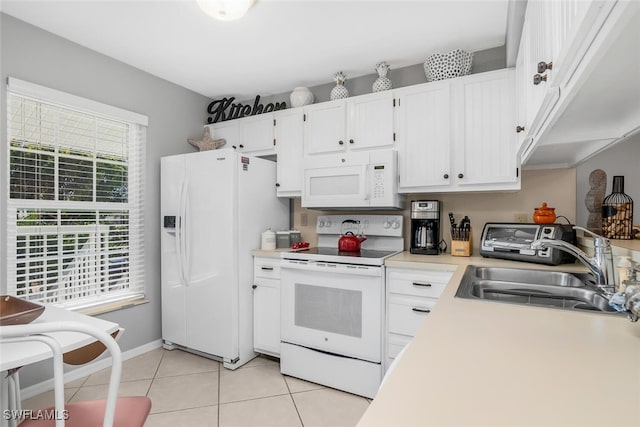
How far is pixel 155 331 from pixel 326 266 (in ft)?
5.81

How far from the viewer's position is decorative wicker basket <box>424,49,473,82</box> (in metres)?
2.40

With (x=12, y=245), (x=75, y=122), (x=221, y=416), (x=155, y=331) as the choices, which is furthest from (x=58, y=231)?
(x=221, y=416)

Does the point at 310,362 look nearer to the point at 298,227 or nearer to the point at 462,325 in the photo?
the point at 298,227

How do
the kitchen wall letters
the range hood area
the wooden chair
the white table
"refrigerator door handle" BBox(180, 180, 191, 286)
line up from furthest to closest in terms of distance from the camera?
the kitchen wall letters
"refrigerator door handle" BBox(180, 180, 191, 286)
the white table
the wooden chair
the range hood area

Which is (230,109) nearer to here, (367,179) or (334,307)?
(367,179)

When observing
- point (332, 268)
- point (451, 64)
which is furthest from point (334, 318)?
point (451, 64)

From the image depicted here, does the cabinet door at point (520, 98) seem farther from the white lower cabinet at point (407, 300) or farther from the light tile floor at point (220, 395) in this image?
the light tile floor at point (220, 395)

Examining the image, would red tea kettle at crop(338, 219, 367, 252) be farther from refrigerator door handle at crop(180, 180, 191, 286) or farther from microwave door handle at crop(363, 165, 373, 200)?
refrigerator door handle at crop(180, 180, 191, 286)

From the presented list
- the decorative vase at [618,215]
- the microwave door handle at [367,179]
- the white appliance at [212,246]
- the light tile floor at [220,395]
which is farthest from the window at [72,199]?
the decorative vase at [618,215]

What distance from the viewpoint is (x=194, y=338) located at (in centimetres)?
276

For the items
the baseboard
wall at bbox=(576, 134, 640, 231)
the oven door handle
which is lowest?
the baseboard

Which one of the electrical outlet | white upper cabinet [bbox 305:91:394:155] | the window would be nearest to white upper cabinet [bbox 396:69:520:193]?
white upper cabinet [bbox 305:91:394:155]

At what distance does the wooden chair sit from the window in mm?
1446

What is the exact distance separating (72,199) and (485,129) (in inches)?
118
